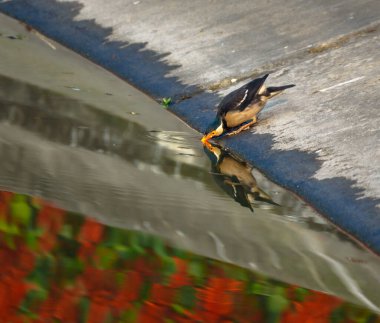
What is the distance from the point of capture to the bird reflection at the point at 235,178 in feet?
21.7

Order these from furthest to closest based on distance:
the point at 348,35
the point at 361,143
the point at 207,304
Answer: the point at 348,35, the point at 361,143, the point at 207,304

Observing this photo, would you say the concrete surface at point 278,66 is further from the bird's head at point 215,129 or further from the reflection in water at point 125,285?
the reflection in water at point 125,285

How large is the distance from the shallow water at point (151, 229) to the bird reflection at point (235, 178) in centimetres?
1


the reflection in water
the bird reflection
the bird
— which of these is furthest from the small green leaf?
the reflection in water

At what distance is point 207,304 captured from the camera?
206 inches

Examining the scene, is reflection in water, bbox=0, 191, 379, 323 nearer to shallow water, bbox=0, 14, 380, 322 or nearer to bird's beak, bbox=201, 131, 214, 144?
shallow water, bbox=0, 14, 380, 322

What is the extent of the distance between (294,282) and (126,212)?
1.33 m

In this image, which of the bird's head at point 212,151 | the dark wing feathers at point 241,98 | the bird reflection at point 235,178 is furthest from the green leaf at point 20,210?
the dark wing feathers at point 241,98

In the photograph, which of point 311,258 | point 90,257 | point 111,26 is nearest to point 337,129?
point 311,258

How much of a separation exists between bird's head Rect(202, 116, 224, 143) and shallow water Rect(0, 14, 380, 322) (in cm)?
10

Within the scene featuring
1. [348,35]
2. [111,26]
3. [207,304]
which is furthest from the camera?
[111,26]

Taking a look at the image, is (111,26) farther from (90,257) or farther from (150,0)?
(90,257)

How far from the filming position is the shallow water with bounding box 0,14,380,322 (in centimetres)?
527

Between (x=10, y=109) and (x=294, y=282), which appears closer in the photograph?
(x=294, y=282)
